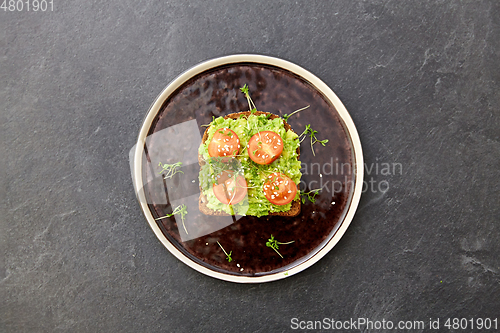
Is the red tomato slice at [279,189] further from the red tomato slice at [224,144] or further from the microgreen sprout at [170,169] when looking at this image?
the microgreen sprout at [170,169]

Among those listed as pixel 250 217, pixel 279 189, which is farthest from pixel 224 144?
pixel 250 217

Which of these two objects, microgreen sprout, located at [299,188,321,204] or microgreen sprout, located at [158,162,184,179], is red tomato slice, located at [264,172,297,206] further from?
microgreen sprout, located at [158,162,184,179]

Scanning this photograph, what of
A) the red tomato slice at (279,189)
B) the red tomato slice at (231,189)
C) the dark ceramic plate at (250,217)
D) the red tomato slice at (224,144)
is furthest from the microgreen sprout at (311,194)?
the red tomato slice at (224,144)

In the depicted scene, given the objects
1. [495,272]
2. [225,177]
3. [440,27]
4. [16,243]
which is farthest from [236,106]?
[495,272]

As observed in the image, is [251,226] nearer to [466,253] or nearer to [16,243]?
[466,253]

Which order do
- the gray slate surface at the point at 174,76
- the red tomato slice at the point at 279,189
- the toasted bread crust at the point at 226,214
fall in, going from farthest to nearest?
the gray slate surface at the point at 174,76
the toasted bread crust at the point at 226,214
the red tomato slice at the point at 279,189

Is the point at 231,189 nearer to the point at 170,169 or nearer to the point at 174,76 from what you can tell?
the point at 170,169
